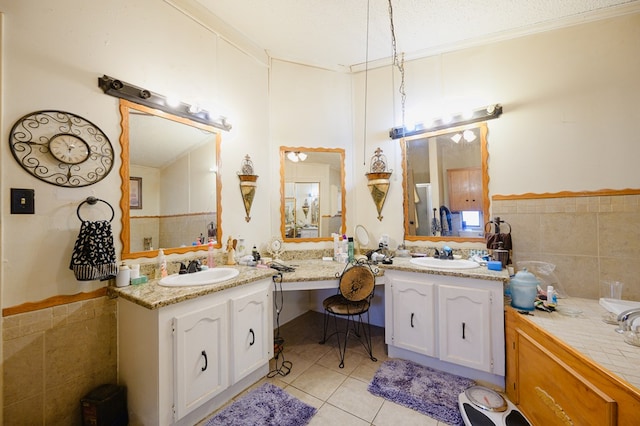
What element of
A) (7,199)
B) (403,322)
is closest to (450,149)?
(403,322)

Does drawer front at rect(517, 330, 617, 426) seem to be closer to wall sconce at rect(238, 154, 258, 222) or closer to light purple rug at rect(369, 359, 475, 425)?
light purple rug at rect(369, 359, 475, 425)

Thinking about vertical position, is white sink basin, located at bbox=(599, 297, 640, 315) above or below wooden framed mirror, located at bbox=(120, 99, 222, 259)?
below

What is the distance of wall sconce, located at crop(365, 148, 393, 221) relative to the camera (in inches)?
106

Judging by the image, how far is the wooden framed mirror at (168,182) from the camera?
168 centimetres

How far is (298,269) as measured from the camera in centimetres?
229

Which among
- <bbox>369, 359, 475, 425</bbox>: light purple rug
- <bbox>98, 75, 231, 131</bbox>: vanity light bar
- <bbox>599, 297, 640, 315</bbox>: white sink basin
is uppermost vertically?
<bbox>98, 75, 231, 131</bbox>: vanity light bar

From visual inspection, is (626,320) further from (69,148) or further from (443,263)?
(69,148)

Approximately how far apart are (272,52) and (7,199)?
246 centimetres

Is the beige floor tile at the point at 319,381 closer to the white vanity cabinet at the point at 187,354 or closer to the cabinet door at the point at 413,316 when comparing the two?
the white vanity cabinet at the point at 187,354

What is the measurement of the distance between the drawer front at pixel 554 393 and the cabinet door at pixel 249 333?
1.78 m

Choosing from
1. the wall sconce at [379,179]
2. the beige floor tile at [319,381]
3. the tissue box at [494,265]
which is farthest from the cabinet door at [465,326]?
the wall sconce at [379,179]

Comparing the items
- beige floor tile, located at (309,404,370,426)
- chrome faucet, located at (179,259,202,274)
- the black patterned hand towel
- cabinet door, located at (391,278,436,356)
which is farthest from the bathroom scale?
the black patterned hand towel

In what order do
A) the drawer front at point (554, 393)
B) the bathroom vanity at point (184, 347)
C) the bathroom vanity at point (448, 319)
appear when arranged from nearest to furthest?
→ the drawer front at point (554, 393) → the bathroom vanity at point (184, 347) → the bathroom vanity at point (448, 319)

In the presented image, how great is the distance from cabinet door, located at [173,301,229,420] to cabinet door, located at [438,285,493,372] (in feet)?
5.50
